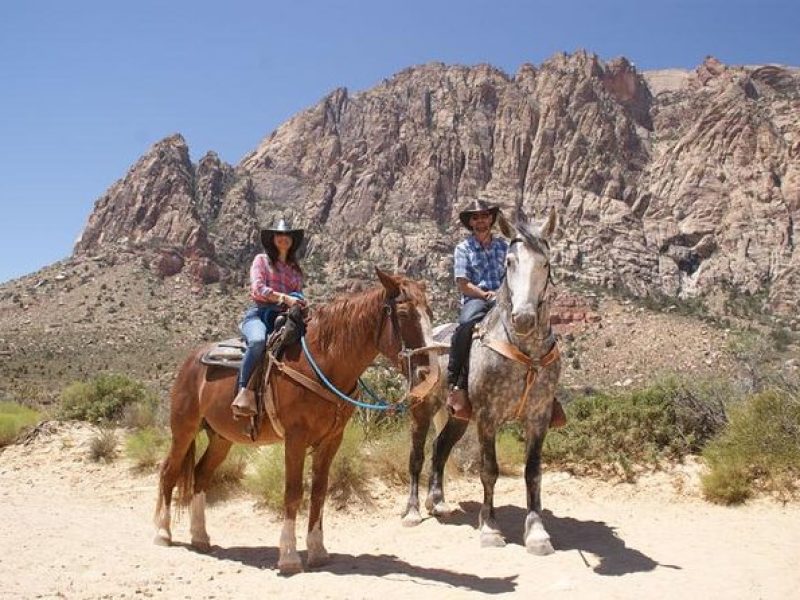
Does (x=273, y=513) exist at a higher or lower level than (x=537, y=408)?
lower

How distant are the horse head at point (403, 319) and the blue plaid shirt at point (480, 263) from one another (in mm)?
1573

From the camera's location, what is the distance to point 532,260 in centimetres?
579

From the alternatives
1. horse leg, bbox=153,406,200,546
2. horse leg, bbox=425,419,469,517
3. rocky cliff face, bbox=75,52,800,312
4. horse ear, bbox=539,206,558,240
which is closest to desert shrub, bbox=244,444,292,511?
horse leg, bbox=153,406,200,546

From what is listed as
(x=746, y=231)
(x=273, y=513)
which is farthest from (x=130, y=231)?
(x=273, y=513)

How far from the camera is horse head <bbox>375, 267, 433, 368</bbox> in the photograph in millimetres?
5586

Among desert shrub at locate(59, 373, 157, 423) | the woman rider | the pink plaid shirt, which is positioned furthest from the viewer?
desert shrub at locate(59, 373, 157, 423)

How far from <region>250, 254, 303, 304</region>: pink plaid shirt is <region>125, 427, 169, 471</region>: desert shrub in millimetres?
5888

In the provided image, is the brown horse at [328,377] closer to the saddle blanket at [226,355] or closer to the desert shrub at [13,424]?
the saddle blanket at [226,355]

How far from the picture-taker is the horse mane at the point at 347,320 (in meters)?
6.00

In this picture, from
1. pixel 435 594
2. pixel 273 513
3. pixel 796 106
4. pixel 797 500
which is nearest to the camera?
pixel 435 594

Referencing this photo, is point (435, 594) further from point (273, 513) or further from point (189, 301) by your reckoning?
point (189, 301)

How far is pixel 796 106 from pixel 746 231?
30.4 meters

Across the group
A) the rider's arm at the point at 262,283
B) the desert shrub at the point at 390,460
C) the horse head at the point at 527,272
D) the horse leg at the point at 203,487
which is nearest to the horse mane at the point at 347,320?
the rider's arm at the point at 262,283

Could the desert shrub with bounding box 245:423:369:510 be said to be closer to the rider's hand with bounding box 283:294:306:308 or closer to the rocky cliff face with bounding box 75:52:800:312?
the rider's hand with bounding box 283:294:306:308
